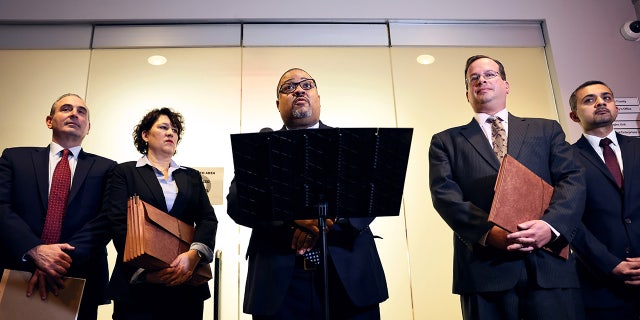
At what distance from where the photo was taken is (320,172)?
5.92ft

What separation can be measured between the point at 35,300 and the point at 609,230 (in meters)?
2.64

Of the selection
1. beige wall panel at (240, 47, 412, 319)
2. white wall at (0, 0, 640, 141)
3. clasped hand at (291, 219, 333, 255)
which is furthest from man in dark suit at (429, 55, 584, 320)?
white wall at (0, 0, 640, 141)

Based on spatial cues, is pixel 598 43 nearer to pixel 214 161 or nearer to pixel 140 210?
pixel 214 161

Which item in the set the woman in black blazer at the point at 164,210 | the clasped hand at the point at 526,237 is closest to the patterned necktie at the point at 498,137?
the clasped hand at the point at 526,237

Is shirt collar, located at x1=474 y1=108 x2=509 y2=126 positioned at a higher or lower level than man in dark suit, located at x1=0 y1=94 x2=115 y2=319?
higher

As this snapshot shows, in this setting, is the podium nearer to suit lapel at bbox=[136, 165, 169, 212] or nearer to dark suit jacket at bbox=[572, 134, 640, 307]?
suit lapel at bbox=[136, 165, 169, 212]

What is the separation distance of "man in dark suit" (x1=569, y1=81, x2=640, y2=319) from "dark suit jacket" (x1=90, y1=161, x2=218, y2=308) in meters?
1.79

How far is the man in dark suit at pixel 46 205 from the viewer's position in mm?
2377

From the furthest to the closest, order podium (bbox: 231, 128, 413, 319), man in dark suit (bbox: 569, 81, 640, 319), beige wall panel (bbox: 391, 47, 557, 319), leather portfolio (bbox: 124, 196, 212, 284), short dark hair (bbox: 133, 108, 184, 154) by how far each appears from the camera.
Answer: beige wall panel (bbox: 391, 47, 557, 319) → short dark hair (bbox: 133, 108, 184, 154) → man in dark suit (bbox: 569, 81, 640, 319) → leather portfolio (bbox: 124, 196, 212, 284) → podium (bbox: 231, 128, 413, 319)

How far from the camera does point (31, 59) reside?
4316 millimetres

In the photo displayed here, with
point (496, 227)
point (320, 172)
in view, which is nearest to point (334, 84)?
point (496, 227)

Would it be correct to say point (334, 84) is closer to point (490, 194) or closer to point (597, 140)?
point (597, 140)

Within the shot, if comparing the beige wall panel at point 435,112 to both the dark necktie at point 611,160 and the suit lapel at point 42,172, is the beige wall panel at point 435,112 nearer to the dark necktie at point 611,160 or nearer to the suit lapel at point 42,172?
the dark necktie at point 611,160

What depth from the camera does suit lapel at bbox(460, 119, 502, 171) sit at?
7.52 ft
